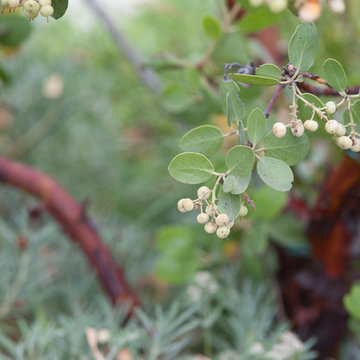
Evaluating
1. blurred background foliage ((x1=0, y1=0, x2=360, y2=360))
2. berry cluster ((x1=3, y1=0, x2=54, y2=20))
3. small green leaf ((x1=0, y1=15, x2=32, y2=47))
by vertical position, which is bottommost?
blurred background foliage ((x1=0, y1=0, x2=360, y2=360))

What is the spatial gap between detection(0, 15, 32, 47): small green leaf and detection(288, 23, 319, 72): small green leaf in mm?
300

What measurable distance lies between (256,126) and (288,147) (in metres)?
0.02

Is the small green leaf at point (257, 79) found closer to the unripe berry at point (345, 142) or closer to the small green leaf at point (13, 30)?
the unripe berry at point (345, 142)

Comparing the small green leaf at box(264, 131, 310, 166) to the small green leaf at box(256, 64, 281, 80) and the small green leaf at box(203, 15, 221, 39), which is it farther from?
the small green leaf at box(203, 15, 221, 39)

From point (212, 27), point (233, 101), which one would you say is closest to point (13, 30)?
point (212, 27)

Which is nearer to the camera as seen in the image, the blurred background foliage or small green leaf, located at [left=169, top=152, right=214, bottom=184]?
small green leaf, located at [left=169, top=152, right=214, bottom=184]

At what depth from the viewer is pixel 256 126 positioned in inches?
9.0

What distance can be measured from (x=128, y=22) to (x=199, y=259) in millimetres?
987

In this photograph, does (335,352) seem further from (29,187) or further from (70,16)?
(70,16)

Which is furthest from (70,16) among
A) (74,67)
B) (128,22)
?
(74,67)

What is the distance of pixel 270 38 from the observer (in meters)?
0.75

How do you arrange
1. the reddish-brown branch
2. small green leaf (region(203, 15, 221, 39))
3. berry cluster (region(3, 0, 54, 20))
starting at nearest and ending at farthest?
berry cluster (region(3, 0, 54, 20)) → small green leaf (region(203, 15, 221, 39)) → the reddish-brown branch

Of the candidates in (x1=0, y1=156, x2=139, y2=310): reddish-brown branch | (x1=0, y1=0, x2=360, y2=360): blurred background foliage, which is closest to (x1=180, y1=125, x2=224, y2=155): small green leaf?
(x1=0, y1=0, x2=360, y2=360): blurred background foliage

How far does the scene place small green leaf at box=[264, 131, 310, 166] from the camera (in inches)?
9.3
